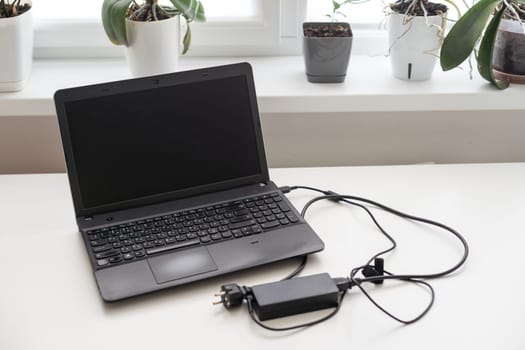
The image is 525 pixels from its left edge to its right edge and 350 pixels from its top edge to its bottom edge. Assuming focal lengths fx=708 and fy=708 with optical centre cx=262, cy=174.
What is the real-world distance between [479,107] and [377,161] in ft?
0.78

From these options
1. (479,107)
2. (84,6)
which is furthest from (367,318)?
(84,6)

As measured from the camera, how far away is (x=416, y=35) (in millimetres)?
1311

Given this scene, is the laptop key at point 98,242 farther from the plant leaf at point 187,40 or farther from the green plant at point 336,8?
the green plant at point 336,8

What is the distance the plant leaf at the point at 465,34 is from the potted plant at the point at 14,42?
0.74m

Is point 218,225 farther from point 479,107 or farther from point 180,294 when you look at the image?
point 479,107

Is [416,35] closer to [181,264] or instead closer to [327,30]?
[327,30]

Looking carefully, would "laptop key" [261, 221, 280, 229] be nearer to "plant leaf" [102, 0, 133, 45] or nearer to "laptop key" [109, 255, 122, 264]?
"laptop key" [109, 255, 122, 264]

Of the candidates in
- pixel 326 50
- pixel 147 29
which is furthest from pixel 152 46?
pixel 326 50

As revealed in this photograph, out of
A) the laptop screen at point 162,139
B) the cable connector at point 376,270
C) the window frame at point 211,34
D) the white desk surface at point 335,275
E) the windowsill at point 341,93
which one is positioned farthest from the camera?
the window frame at point 211,34

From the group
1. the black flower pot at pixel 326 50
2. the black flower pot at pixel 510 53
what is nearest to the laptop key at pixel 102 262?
the black flower pot at pixel 326 50

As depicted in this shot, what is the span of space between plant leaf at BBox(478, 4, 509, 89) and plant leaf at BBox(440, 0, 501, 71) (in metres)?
0.02

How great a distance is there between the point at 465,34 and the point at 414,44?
109 mm

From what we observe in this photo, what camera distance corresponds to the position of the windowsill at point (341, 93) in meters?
1.28

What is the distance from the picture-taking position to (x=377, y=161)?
57.4 inches
